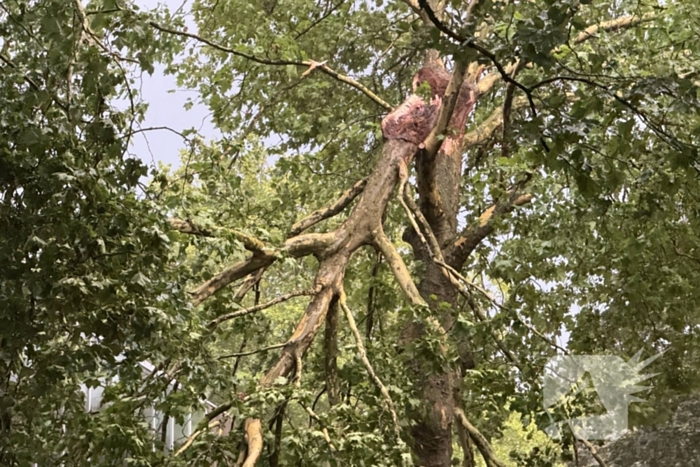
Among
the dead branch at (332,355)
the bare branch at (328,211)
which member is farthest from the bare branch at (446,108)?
the dead branch at (332,355)

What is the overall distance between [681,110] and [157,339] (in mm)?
2165

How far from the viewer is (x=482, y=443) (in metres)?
5.02

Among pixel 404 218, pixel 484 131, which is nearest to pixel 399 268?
pixel 404 218

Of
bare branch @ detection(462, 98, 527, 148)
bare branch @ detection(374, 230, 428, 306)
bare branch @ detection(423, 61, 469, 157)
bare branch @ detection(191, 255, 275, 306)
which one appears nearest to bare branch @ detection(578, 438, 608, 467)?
bare branch @ detection(374, 230, 428, 306)

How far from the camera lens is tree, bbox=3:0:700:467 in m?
2.78

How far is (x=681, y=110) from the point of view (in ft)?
8.57

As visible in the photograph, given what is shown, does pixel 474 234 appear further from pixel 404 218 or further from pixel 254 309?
pixel 254 309

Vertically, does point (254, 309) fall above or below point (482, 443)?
above

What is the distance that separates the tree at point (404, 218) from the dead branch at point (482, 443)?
0.05 feet

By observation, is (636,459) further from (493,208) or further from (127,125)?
(127,125)

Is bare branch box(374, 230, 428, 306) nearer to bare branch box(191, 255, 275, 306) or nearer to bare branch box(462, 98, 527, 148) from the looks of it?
bare branch box(191, 255, 275, 306)

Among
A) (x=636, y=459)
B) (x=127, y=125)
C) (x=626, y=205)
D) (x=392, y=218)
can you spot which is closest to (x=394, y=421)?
(x=127, y=125)

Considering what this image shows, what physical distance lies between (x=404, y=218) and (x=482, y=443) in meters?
3.27

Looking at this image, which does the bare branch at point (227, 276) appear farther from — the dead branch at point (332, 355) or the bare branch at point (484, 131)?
the bare branch at point (484, 131)
